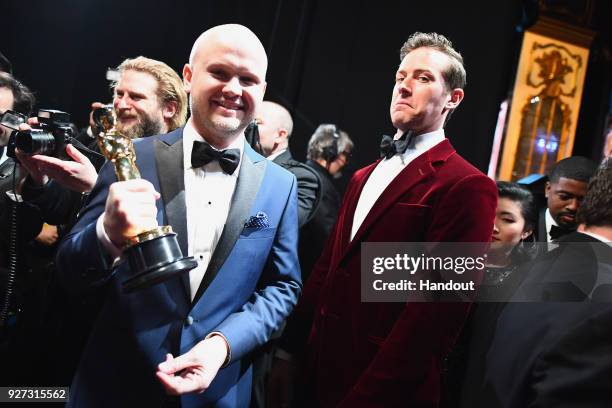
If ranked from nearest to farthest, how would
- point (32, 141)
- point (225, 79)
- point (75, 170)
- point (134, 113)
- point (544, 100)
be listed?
point (225, 79), point (32, 141), point (75, 170), point (134, 113), point (544, 100)

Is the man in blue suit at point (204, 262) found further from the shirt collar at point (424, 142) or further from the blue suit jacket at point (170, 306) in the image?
the shirt collar at point (424, 142)

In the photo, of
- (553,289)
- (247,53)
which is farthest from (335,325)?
(247,53)

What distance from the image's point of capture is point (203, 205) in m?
1.55

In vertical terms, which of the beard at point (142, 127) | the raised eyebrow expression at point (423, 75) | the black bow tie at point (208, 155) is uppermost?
the raised eyebrow expression at point (423, 75)

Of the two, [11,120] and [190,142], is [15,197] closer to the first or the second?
[11,120]

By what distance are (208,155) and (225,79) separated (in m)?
0.22

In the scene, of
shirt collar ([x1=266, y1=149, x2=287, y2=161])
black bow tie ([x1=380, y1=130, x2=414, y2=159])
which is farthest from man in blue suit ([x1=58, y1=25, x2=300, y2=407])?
shirt collar ([x1=266, y1=149, x2=287, y2=161])

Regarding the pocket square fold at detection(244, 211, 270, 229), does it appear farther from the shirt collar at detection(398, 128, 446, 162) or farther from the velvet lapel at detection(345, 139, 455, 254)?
the shirt collar at detection(398, 128, 446, 162)

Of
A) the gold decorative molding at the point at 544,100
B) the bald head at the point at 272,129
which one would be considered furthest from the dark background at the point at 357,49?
the bald head at the point at 272,129

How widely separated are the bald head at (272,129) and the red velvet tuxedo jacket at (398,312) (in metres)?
1.69

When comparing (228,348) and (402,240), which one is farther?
(402,240)

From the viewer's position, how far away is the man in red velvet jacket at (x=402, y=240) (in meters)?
1.66
